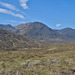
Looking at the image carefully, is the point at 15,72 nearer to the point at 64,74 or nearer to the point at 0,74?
the point at 0,74

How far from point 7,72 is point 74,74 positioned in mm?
6635

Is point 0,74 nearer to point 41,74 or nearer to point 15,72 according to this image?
point 15,72

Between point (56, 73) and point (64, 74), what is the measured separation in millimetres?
780

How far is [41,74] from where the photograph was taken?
11766mm

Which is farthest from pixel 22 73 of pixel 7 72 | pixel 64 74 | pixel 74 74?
pixel 74 74

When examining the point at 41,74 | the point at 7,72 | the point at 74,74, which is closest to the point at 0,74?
the point at 7,72

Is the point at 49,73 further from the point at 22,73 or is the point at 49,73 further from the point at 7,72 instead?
the point at 7,72

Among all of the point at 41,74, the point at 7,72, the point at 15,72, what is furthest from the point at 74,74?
the point at 7,72

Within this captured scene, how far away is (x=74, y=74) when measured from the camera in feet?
38.2

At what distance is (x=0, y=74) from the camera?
1165 cm

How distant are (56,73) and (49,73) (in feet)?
2.34

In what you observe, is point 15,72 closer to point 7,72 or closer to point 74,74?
point 7,72

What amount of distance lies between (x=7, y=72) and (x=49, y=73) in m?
4.22

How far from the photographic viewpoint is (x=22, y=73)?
38.7 feet
